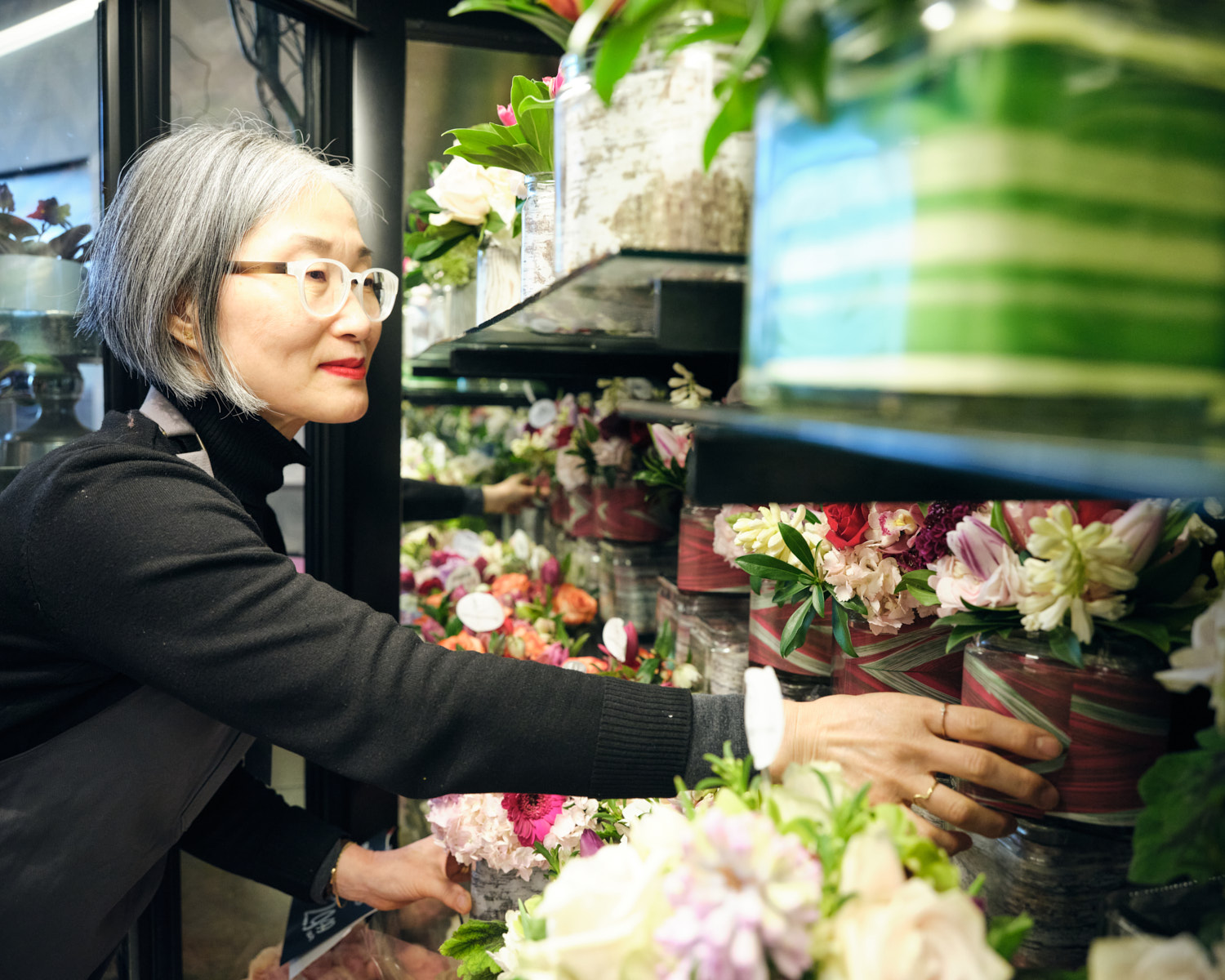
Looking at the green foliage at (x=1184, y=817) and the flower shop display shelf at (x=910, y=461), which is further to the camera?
the green foliage at (x=1184, y=817)

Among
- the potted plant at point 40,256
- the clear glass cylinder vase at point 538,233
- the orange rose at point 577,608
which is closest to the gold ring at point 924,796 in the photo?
the clear glass cylinder vase at point 538,233

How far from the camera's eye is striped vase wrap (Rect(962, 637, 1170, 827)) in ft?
2.24

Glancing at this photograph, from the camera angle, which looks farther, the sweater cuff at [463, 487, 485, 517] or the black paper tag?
the sweater cuff at [463, 487, 485, 517]

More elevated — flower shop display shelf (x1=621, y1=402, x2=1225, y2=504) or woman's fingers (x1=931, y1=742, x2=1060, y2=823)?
flower shop display shelf (x1=621, y1=402, x2=1225, y2=504)

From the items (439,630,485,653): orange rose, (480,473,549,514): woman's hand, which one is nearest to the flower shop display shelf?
(439,630,485,653): orange rose

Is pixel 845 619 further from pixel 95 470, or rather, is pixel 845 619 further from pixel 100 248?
pixel 100 248

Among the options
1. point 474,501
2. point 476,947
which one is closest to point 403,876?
point 476,947

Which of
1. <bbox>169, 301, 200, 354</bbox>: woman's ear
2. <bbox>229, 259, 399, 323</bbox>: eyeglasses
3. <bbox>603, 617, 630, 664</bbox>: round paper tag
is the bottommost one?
<bbox>603, 617, 630, 664</bbox>: round paper tag

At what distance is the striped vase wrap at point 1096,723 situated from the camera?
0.68 meters

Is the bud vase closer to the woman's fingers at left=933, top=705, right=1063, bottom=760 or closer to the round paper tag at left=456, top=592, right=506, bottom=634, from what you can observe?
the round paper tag at left=456, top=592, right=506, bottom=634

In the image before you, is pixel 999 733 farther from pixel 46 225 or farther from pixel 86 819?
pixel 46 225

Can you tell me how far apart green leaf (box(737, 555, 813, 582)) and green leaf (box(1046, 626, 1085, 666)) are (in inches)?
12.1

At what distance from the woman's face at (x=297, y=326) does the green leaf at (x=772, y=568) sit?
689 millimetres

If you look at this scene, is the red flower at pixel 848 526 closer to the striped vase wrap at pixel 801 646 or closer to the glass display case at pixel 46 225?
the striped vase wrap at pixel 801 646
